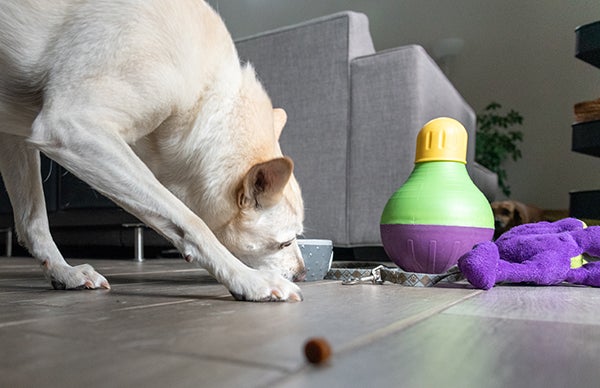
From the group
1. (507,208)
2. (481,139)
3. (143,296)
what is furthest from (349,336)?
(481,139)

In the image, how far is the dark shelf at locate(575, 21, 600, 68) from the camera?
3.00m

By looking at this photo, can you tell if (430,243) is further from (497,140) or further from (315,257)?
(497,140)

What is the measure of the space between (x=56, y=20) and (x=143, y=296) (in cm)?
57

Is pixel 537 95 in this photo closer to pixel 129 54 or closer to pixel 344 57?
pixel 344 57

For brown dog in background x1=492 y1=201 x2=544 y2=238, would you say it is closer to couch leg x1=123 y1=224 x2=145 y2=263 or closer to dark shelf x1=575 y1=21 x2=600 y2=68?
dark shelf x1=575 y1=21 x2=600 y2=68

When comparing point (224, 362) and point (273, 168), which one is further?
point (273, 168)

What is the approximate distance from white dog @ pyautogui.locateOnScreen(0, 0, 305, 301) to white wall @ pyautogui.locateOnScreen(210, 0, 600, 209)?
15.3ft

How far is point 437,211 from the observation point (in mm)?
1330

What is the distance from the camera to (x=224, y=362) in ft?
1.56

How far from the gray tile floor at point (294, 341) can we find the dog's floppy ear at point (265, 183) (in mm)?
258

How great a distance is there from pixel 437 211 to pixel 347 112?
49.7 inches

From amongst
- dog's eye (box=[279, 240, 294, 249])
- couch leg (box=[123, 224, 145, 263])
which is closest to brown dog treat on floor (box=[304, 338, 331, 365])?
dog's eye (box=[279, 240, 294, 249])

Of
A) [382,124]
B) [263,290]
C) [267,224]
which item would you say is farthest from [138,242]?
[263,290]

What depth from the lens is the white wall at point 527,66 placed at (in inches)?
209
